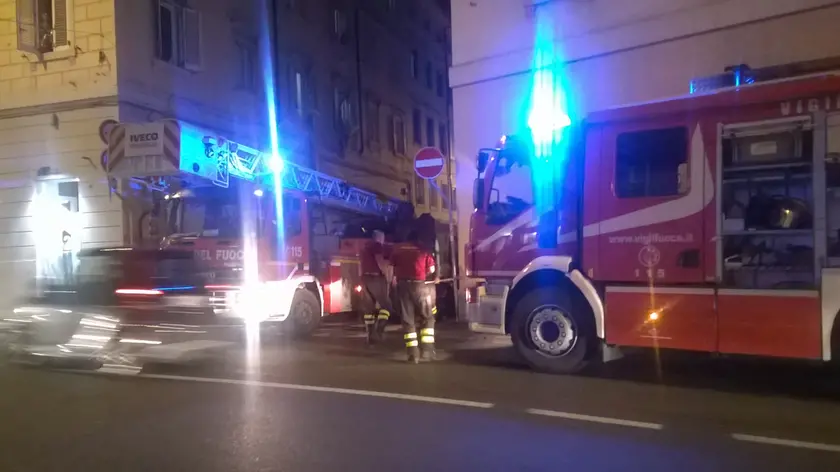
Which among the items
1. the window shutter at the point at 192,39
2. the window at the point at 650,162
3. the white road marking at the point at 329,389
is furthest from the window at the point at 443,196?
the white road marking at the point at 329,389

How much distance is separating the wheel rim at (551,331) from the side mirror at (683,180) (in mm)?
1858

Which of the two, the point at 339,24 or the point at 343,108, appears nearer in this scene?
the point at 343,108

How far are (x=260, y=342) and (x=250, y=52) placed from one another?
12252 millimetres

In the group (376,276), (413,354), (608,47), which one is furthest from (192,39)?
(413,354)

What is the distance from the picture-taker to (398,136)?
30625mm

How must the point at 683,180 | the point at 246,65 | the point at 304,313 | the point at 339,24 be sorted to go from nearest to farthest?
the point at 683,180
the point at 304,313
the point at 246,65
the point at 339,24

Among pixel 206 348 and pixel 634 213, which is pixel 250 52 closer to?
pixel 206 348

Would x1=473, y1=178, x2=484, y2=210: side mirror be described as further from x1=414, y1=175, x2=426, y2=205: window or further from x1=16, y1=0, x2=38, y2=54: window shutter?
x1=414, y1=175, x2=426, y2=205: window

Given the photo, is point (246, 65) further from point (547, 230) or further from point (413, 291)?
point (547, 230)

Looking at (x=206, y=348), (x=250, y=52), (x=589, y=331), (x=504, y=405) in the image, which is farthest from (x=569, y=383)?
(x=250, y=52)

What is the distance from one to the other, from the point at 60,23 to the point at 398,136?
50.8 ft

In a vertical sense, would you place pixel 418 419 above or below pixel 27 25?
below

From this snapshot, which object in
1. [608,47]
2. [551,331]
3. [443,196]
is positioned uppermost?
[608,47]

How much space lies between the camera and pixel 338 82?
26359 mm
